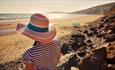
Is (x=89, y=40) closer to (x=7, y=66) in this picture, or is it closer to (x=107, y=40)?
(x=107, y=40)

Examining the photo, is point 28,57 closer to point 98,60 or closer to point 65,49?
point 98,60

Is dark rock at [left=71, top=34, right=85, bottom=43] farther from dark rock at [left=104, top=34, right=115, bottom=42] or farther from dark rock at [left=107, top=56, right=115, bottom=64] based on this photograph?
dark rock at [left=107, top=56, right=115, bottom=64]

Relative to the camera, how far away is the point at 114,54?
7207mm

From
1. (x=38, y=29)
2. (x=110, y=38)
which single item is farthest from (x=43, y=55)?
(x=110, y=38)

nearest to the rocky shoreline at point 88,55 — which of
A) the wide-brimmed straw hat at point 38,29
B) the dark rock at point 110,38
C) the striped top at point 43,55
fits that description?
the dark rock at point 110,38

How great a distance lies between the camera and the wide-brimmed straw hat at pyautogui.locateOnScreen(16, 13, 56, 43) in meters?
4.13

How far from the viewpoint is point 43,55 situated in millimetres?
4297

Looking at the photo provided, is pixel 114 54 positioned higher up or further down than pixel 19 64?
higher up

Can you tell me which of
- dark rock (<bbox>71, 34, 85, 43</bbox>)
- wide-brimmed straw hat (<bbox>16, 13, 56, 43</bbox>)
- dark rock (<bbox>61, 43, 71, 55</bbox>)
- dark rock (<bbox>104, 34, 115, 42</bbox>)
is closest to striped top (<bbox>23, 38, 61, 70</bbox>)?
wide-brimmed straw hat (<bbox>16, 13, 56, 43</bbox>)

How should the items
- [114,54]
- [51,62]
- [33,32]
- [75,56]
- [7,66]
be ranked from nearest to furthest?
[33,32] → [51,62] → [114,54] → [75,56] → [7,66]

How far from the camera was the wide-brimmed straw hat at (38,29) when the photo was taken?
413cm

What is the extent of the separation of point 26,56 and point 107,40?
5.73m

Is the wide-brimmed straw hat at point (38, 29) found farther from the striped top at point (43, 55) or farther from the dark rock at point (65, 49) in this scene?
the dark rock at point (65, 49)

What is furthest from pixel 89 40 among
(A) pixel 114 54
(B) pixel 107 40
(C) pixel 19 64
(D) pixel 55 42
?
(D) pixel 55 42
